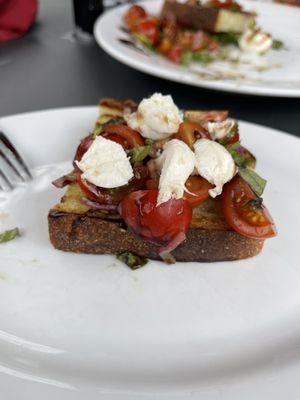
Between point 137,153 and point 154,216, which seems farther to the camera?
point 137,153

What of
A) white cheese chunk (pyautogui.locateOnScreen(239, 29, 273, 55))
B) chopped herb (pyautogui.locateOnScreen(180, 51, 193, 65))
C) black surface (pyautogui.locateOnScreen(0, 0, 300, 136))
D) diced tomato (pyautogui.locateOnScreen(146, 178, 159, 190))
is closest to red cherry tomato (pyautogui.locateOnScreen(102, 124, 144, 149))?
diced tomato (pyautogui.locateOnScreen(146, 178, 159, 190))

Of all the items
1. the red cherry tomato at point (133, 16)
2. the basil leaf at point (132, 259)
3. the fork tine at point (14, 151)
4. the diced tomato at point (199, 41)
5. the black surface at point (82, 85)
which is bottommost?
the black surface at point (82, 85)

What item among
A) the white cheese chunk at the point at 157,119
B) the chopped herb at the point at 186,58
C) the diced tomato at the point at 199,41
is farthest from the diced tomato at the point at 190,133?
the diced tomato at the point at 199,41

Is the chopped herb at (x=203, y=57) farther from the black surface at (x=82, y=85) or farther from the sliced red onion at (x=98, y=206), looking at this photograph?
the sliced red onion at (x=98, y=206)

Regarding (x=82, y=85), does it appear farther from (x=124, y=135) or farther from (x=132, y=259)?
(x=132, y=259)

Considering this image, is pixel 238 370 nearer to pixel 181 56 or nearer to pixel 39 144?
pixel 39 144

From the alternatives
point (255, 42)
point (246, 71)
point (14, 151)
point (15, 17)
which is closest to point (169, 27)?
point (255, 42)
